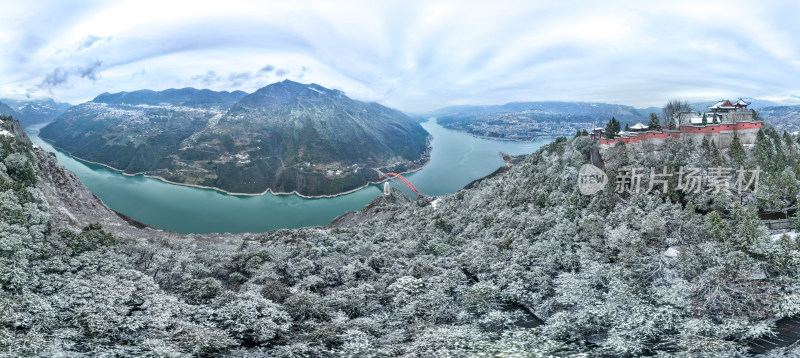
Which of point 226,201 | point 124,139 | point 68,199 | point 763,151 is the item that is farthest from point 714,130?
point 124,139

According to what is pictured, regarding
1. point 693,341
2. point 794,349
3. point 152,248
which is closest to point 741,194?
point 794,349

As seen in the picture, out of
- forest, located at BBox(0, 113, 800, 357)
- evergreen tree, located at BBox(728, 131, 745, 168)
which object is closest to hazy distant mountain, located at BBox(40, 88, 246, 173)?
forest, located at BBox(0, 113, 800, 357)

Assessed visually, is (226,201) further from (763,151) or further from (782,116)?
(782,116)

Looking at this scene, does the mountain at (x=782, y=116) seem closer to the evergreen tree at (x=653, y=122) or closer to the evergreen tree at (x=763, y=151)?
the evergreen tree at (x=653, y=122)

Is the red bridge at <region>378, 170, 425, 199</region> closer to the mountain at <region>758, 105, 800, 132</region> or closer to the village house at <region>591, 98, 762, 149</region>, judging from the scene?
the village house at <region>591, 98, 762, 149</region>

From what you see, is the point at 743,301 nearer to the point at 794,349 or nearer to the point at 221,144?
the point at 794,349

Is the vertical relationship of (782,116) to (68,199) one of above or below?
above
